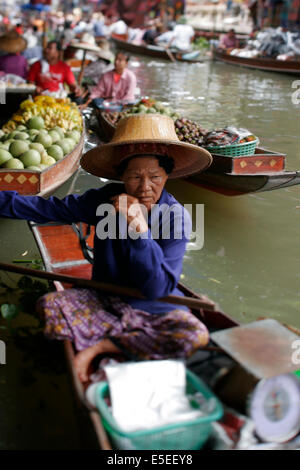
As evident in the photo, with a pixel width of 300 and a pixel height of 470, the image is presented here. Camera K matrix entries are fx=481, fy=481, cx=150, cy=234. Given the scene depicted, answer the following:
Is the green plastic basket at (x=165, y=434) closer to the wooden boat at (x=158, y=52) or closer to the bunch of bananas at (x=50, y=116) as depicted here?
the bunch of bananas at (x=50, y=116)

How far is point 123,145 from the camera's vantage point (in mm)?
2330

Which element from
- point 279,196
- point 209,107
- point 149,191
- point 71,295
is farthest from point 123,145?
point 209,107

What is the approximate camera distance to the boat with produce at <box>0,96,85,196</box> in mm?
3678

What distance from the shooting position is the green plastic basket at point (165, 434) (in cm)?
151

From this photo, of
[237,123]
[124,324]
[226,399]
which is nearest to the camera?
[226,399]

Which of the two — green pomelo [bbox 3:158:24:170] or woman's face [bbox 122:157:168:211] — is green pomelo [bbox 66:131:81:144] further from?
woman's face [bbox 122:157:168:211]

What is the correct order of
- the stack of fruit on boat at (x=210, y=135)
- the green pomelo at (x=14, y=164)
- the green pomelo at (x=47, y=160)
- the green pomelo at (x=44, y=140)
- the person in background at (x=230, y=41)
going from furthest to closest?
the person in background at (x=230, y=41) < the green pomelo at (x=44, y=140) < the stack of fruit on boat at (x=210, y=135) < the green pomelo at (x=47, y=160) < the green pomelo at (x=14, y=164)

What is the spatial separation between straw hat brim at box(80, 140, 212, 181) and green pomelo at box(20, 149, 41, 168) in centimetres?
162

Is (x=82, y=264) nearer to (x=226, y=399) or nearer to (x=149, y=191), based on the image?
(x=149, y=191)

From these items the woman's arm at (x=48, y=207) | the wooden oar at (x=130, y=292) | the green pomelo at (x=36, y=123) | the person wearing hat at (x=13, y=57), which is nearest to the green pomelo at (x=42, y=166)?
the green pomelo at (x=36, y=123)

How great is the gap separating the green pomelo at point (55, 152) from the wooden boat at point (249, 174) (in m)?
1.34

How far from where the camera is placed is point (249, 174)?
4.19 meters

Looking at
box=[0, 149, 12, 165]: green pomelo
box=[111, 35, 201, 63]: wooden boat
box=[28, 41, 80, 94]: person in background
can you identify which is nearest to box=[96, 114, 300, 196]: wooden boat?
box=[0, 149, 12, 165]: green pomelo

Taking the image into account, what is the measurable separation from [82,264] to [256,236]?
70.2 inches
